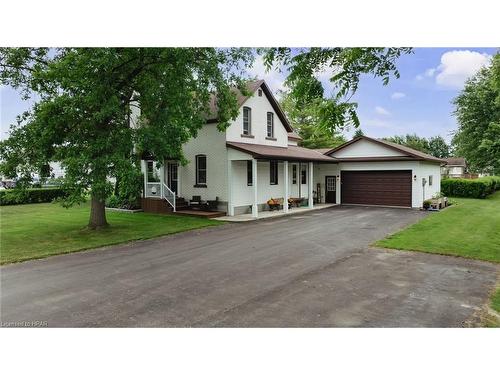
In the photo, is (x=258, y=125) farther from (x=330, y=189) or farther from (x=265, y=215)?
(x=330, y=189)

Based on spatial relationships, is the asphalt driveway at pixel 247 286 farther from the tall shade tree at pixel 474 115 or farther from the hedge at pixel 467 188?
the tall shade tree at pixel 474 115

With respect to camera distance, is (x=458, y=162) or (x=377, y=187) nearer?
(x=377, y=187)

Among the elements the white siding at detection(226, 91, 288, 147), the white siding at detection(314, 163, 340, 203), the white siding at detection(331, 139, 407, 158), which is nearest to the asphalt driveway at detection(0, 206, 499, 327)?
the white siding at detection(226, 91, 288, 147)

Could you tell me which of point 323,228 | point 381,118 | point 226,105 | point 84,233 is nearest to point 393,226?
point 323,228

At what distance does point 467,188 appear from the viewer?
92.0 ft

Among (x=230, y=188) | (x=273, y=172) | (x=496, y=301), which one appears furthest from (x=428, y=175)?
(x=496, y=301)

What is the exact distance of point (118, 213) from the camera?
61.0 ft

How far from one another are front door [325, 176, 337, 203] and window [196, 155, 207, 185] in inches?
387

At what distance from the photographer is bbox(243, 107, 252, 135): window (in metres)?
19.0

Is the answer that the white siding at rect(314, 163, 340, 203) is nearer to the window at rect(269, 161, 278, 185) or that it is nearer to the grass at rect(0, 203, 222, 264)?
the window at rect(269, 161, 278, 185)

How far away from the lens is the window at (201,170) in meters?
18.6

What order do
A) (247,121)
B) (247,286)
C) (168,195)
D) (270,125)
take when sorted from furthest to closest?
(270,125) < (247,121) < (168,195) < (247,286)

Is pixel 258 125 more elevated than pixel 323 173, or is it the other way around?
pixel 258 125

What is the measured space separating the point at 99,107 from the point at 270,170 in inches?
423
